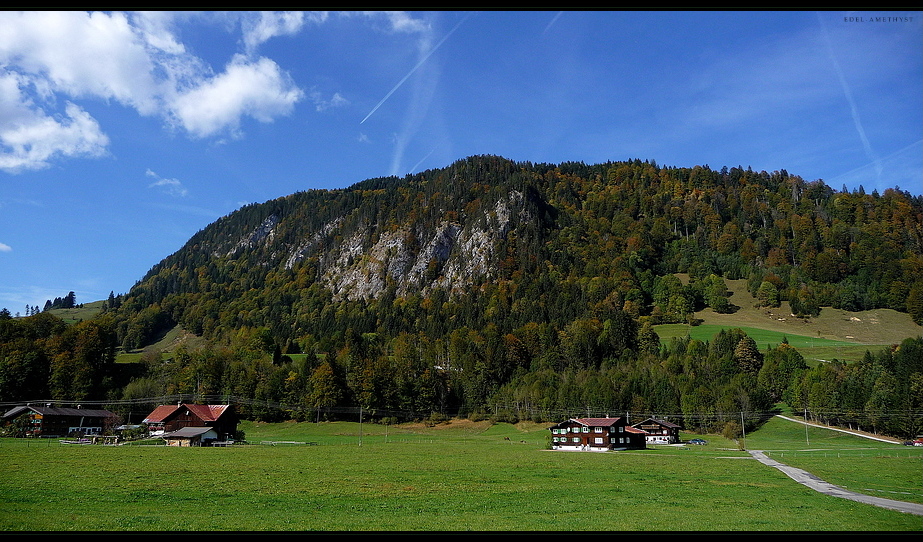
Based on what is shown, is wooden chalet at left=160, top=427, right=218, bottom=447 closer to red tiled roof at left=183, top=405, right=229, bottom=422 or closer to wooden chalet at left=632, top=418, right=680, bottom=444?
red tiled roof at left=183, top=405, right=229, bottom=422

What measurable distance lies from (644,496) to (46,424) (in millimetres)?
97149

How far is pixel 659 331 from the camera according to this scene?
551 feet

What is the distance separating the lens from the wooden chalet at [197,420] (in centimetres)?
8012

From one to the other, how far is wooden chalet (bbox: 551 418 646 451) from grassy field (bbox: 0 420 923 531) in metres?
33.7

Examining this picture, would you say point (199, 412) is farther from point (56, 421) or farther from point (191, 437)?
point (56, 421)

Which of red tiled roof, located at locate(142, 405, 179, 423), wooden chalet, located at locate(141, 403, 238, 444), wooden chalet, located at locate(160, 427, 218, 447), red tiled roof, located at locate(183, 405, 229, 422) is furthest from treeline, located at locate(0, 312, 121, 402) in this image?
wooden chalet, located at locate(160, 427, 218, 447)

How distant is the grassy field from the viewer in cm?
1856

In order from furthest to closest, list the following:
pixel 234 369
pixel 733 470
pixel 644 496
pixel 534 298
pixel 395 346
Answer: pixel 534 298
pixel 395 346
pixel 234 369
pixel 733 470
pixel 644 496

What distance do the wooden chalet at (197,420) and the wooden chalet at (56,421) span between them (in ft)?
32.8

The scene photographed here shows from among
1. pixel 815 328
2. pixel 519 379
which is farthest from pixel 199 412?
pixel 815 328

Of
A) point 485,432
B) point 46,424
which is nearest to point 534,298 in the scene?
point 485,432

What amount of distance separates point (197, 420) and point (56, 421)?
2636 cm

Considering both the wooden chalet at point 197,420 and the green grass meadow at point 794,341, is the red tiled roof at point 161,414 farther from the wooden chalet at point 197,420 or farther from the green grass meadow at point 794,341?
the green grass meadow at point 794,341

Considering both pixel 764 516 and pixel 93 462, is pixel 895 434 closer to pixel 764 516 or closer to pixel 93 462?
pixel 764 516
